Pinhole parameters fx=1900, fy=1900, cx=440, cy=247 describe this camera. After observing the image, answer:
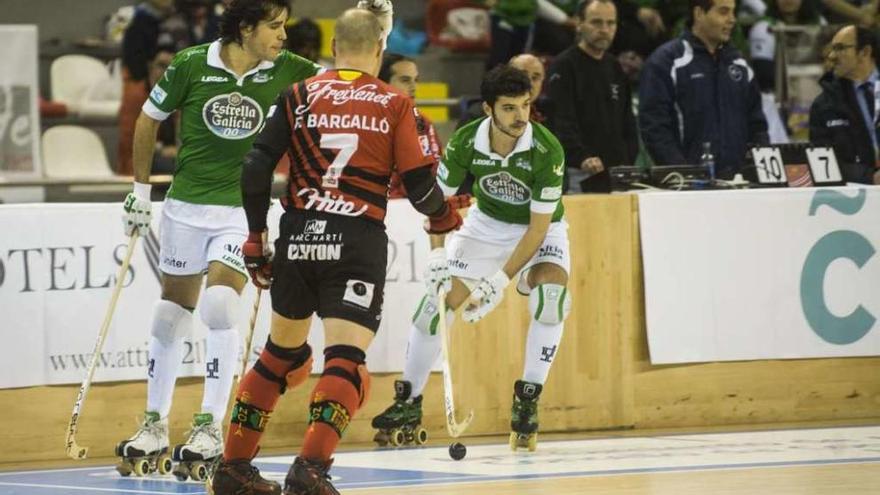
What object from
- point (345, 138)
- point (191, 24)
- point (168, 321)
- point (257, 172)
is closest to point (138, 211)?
point (168, 321)

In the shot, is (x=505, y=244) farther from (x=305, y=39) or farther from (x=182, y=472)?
(x=305, y=39)

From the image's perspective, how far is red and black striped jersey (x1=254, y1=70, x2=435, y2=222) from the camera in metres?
8.36

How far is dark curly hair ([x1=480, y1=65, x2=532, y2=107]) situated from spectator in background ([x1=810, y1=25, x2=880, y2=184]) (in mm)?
3694

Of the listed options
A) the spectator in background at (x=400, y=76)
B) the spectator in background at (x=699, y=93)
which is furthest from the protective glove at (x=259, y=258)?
the spectator in background at (x=699, y=93)

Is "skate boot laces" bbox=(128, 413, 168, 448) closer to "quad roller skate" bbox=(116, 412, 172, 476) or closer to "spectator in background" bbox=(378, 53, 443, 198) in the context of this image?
"quad roller skate" bbox=(116, 412, 172, 476)

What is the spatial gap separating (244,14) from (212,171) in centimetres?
85

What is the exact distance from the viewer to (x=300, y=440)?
462 inches

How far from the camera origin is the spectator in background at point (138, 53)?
611 inches

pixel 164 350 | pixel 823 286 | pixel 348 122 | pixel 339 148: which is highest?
pixel 348 122

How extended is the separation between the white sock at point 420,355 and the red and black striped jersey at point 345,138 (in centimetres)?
297

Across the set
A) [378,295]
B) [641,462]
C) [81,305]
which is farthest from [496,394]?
[378,295]

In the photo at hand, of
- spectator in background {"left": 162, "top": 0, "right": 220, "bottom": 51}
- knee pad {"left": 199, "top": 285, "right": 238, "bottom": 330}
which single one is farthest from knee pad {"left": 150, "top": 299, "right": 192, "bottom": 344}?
spectator in background {"left": 162, "top": 0, "right": 220, "bottom": 51}

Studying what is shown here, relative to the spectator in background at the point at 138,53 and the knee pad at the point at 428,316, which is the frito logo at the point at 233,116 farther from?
the spectator in background at the point at 138,53

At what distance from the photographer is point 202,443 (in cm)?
986
